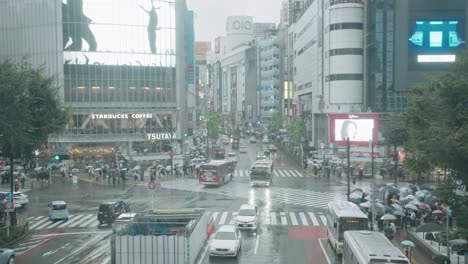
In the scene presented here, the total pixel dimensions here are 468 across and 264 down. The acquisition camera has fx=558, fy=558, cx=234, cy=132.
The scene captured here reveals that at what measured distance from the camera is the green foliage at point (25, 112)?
3325 centimetres

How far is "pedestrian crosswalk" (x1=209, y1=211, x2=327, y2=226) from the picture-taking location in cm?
3525

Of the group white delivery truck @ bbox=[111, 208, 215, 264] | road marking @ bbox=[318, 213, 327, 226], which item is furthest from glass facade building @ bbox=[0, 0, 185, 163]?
white delivery truck @ bbox=[111, 208, 215, 264]

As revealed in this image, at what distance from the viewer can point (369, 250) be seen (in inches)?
750

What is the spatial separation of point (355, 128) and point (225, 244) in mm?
43254

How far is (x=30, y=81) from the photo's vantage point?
35.7 meters

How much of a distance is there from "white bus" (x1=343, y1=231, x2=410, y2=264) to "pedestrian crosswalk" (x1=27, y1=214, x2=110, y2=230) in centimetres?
1872

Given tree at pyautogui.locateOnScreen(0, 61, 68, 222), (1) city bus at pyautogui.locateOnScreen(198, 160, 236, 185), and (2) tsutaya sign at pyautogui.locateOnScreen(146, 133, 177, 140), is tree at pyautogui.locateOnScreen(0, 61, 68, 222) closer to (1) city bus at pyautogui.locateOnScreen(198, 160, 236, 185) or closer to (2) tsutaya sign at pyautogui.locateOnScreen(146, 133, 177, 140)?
(1) city bus at pyautogui.locateOnScreen(198, 160, 236, 185)

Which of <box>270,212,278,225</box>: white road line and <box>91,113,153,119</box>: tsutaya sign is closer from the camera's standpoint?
<box>270,212,278,225</box>: white road line

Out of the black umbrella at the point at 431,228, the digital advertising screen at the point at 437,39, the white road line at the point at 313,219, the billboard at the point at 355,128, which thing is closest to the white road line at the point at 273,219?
the white road line at the point at 313,219

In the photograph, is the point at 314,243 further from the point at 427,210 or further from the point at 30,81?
the point at 30,81

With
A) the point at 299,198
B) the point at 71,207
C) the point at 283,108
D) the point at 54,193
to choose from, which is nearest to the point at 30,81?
the point at 71,207

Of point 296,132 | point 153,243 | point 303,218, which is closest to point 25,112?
point 153,243

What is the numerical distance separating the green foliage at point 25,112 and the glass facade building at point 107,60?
4107 cm

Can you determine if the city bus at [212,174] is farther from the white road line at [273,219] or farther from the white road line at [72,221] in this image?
the white road line at [72,221]
